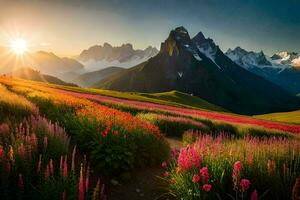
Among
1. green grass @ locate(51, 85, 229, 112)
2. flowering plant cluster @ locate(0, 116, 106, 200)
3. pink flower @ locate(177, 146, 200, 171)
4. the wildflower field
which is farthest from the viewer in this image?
green grass @ locate(51, 85, 229, 112)

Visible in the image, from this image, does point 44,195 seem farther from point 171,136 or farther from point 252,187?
point 171,136

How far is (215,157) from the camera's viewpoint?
286 inches

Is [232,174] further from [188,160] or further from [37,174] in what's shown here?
[37,174]

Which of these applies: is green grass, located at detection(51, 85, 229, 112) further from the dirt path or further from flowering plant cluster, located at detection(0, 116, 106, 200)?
flowering plant cluster, located at detection(0, 116, 106, 200)

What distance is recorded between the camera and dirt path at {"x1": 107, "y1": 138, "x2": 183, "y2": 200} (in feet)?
26.6

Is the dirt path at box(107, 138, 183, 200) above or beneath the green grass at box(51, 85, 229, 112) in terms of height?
beneath

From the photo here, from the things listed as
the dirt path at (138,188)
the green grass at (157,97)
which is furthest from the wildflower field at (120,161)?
the green grass at (157,97)

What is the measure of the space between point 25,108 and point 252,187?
373 inches

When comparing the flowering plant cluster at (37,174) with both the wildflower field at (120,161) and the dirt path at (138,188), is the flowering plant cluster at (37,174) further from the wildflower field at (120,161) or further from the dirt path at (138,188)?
the dirt path at (138,188)

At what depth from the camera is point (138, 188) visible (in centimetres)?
871

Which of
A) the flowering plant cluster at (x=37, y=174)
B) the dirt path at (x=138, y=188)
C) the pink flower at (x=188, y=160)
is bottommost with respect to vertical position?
the dirt path at (x=138, y=188)

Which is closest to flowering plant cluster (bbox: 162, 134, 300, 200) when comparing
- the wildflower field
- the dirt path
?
the wildflower field

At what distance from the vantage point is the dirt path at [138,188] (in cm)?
810

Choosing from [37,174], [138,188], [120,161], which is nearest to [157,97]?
[120,161]
